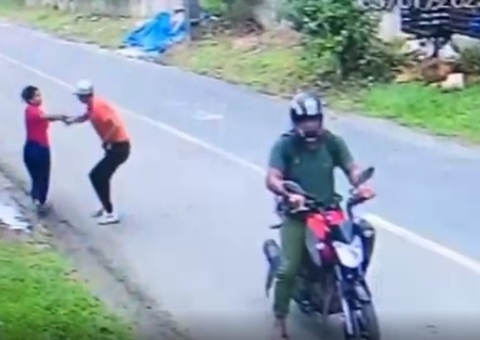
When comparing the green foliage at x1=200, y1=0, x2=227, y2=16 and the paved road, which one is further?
the green foliage at x1=200, y1=0, x2=227, y2=16

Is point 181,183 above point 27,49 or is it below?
above

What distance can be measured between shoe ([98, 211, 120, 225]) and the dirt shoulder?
32cm

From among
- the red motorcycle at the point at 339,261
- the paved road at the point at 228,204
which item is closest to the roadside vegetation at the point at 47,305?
the paved road at the point at 228,204

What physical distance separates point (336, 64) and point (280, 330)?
39.5 feet

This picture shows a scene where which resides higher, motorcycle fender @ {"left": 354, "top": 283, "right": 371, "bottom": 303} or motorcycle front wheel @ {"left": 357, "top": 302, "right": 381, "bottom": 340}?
motorcycle fender @ {"left": 354, "top": 283, "right": 371, "bottom": 303}

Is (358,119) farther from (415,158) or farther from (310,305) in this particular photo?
(310,305)

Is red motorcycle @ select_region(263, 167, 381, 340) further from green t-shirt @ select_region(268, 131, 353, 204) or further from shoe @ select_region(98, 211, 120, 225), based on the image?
shoe @ select_region(98, 211, 120, 225)

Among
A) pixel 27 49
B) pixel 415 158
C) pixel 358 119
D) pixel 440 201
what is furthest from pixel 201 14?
pixel 440 201

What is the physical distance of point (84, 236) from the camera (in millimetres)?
11062

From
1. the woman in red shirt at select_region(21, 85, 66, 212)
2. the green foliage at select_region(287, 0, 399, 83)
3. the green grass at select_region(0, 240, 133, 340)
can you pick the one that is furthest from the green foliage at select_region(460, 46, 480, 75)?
the green grass at select_region(0, 240, 133, 340)

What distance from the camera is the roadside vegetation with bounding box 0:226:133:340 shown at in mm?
7547

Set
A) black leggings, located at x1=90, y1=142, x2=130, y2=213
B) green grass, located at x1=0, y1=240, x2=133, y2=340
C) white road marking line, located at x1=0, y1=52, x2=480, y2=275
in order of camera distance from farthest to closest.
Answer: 1. black leggings, located at x1=90, y1=142, x2=130, y2=213
2. white road marking line, located at x1=0, y1=52, x2=480, y2=275
3. green grass, located at x1=0, y1=240, x2=133, y2=340

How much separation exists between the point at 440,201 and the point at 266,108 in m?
6.99

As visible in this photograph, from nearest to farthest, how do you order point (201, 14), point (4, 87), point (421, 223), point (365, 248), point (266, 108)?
point (365, 248), point (421, 223), point (266, 108), point (4, 87), point (201, 14)
